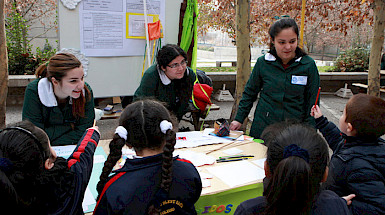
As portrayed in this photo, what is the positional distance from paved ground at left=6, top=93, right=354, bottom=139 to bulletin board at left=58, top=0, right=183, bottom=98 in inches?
29.2

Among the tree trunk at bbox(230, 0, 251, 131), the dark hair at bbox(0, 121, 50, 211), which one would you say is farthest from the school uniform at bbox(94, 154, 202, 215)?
the tree trunk at bbox(230, 0, 251, 131)

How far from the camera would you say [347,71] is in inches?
384

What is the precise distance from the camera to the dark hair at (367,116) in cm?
153

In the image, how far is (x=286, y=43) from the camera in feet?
7.57

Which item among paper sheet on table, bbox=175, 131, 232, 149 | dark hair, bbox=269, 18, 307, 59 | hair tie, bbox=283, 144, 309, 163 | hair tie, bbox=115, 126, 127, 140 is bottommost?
paper sheet on table, bbox=175, 131, 232, 149

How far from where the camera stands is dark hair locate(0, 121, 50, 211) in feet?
3.60

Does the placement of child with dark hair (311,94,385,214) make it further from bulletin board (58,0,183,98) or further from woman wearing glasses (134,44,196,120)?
bulletin board (58,0,183,98)

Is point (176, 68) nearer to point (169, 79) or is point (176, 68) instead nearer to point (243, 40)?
point (169, 79)

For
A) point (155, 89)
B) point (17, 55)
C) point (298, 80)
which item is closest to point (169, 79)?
point (155, 89)

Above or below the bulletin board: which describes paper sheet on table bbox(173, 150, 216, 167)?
below

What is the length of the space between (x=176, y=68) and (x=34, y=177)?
1.81 metres

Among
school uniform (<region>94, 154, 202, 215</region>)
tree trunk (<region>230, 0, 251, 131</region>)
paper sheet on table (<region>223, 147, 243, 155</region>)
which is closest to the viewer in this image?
school uniform (<region>94, 154, 202, 215</region>)

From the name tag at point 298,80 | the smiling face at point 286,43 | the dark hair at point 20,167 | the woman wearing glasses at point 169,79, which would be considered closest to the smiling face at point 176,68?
the woman wearing glasses at point 169,79

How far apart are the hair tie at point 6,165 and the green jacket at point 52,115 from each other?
1.29m
